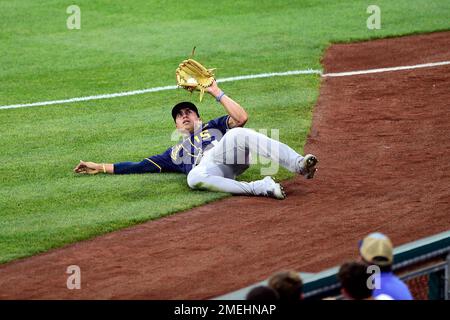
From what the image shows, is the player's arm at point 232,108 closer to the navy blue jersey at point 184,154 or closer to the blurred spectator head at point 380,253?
the navy blue jersey at point 184,154

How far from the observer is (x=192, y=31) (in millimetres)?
17656

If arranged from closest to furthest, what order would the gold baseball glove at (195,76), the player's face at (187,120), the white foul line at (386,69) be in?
the gold baseball glove at (195,76)
the player's face at (187,120)
the white foul line at (386,69)

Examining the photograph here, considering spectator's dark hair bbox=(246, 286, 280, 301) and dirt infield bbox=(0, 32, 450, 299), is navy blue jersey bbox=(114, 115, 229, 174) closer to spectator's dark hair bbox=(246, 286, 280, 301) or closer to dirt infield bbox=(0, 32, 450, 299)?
dirt infield bbox=(0, 32, 450, 299)

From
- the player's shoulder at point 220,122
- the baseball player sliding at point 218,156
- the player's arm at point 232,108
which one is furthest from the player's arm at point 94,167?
the player's arm at point 232,108

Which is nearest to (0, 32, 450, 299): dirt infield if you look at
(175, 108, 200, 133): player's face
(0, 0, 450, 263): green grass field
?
(0, 0, 450, 263): green grass field

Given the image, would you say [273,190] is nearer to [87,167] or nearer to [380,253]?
[87,167]

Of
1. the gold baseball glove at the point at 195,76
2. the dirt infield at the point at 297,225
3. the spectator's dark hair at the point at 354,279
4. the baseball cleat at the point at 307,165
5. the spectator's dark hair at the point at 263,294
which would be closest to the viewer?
the spectator's dark hair at the point at 263,294

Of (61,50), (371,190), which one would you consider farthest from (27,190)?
(61,50)

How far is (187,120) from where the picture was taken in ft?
36.5

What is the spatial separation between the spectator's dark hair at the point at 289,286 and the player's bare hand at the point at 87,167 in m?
5.36

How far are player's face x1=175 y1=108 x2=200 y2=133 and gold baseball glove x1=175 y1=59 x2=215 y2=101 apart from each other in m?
0.30

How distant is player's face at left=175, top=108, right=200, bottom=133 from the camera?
36.5ft

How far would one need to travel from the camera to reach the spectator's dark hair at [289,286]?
20.0ft

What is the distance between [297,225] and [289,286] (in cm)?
337
